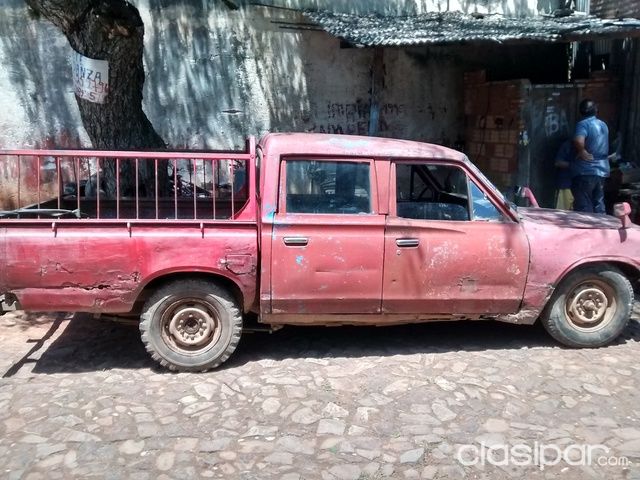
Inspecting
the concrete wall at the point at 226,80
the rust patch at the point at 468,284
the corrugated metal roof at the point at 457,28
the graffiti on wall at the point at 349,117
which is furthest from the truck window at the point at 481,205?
the concrete wall at the point at 226,80

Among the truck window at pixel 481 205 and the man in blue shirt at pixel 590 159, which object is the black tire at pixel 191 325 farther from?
the man in blue shirt at pixel 590 159

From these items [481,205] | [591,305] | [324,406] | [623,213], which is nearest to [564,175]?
[623,213]

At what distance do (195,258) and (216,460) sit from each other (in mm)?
1406

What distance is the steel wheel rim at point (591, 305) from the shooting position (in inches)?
199

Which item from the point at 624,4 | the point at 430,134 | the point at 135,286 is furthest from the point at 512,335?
the point at 624,4

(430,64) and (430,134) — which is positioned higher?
Answer: (430,64)

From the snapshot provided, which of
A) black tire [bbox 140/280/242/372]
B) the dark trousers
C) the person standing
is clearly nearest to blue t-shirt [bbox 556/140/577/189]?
the person standing

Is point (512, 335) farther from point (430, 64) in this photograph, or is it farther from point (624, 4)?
point (624, 4)

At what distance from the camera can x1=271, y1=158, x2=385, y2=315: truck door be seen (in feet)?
15.0

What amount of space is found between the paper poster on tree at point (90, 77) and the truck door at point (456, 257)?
301 cm

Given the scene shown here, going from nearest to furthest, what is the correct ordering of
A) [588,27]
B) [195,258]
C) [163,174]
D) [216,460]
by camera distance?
[216,460] → [195,258] → [163,174] → [588,27]

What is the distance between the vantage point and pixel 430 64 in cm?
991

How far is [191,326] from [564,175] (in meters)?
5.88

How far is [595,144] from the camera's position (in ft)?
26.2
